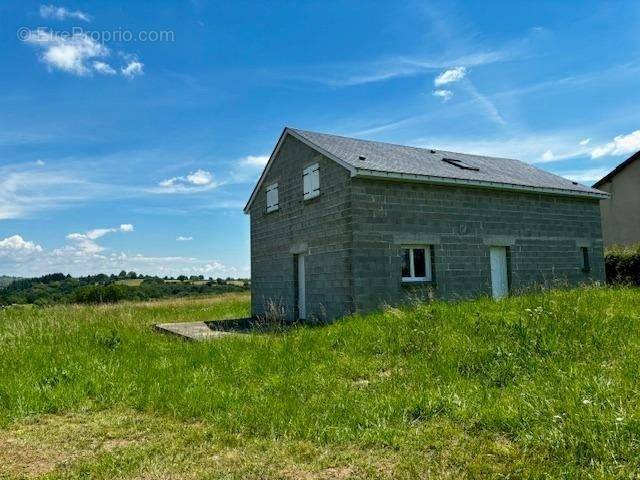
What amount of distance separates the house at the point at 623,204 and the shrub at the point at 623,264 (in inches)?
213

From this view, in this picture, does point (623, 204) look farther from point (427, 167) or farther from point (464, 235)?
point (427, 167)

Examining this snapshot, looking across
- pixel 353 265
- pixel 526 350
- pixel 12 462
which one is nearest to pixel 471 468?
pixel 526 350

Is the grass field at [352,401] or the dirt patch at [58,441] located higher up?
the grass field at [352,401]

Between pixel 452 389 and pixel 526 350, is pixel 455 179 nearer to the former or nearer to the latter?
pixel 526 350

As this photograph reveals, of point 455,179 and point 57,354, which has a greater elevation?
point 455,179

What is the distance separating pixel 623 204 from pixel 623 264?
24.4 feet

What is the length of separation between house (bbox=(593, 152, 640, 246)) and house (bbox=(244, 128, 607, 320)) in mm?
8316

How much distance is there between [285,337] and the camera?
965 cm

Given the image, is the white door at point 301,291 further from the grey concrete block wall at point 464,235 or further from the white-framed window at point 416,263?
the white-framed window at point 416,263

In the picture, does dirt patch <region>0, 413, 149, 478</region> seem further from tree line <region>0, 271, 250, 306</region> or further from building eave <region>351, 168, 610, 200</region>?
tree line <region>0, 271, 250, 306</region>

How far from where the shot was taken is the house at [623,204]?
2373cm

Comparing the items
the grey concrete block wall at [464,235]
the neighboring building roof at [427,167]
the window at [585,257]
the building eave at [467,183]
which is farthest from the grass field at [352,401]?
the window at [585,257]

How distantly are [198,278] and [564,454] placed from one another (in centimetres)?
5462

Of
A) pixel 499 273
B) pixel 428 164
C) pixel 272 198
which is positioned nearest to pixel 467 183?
pixel 428 164
